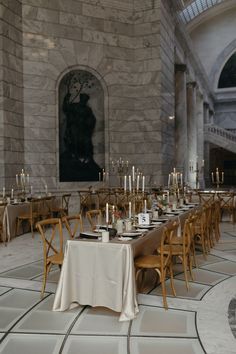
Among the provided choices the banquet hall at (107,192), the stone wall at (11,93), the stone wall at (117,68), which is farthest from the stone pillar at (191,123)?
the stone wall at (11,93)

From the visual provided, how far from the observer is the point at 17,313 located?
176 inches


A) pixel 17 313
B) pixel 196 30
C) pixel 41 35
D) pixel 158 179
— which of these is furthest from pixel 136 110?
pixel 196 30

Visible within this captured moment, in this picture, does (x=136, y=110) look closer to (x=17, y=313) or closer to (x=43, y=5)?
(x=43, y=5)

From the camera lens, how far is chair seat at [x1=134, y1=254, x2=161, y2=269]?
4.78 metres

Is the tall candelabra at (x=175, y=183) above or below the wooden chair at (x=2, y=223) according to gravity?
above

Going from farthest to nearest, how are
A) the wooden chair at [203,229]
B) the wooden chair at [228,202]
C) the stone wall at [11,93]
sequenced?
the stone wall at [11,93]
the wooden chair at [228,202]
the wooden chair at [203,229]

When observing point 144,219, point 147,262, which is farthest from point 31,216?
point 147,262

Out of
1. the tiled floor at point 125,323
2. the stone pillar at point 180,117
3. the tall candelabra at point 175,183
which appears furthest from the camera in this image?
the stone pillar at point 180,117

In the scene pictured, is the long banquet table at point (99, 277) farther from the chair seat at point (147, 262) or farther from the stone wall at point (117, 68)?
the stone wall at point (117, 68)

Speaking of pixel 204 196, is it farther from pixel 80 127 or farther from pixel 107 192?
pixel 80 127

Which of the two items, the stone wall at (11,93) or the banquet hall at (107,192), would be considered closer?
the banquet hall at (107,192)

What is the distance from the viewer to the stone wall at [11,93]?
1284cm

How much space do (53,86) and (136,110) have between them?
11.3 ft

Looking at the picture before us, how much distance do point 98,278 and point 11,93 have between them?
10294 mm
